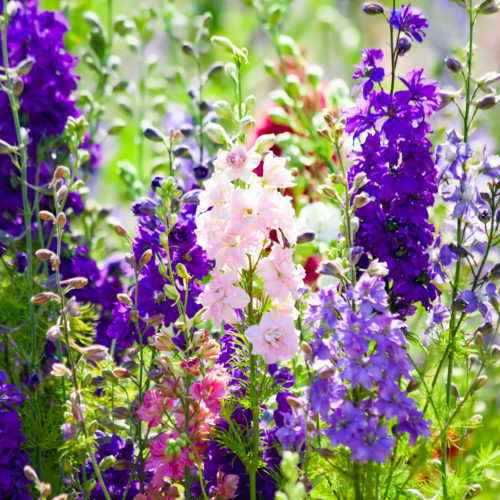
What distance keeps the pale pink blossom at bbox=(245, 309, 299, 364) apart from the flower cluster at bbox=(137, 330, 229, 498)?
0.21ft

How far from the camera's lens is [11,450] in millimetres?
802

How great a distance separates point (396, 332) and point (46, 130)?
1.89 feet

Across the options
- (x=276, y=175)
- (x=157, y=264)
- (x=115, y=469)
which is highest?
(x=276, y=175)

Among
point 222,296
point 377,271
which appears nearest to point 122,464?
point 222,296

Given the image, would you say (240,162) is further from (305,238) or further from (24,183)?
(24,183)

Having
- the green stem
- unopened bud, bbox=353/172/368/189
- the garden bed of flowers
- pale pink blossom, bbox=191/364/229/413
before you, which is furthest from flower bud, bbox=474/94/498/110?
the green stem

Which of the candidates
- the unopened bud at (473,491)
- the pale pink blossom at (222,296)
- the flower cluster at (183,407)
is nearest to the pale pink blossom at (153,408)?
the flower cluster at (183,407)

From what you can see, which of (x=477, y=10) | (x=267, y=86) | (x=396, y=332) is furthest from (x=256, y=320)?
(x=267, y=86)

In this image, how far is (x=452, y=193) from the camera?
2.57 ft

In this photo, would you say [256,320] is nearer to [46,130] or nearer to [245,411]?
[245,411]

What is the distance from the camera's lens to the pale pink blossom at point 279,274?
71cm

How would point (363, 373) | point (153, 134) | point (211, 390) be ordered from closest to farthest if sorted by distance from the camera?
1. point (363, 373)
2. point (211, 390)
3. point (153, 134)

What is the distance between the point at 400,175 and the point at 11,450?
494mm

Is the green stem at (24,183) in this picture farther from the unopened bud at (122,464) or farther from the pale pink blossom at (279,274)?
the pale pink blossom at (279,274)
